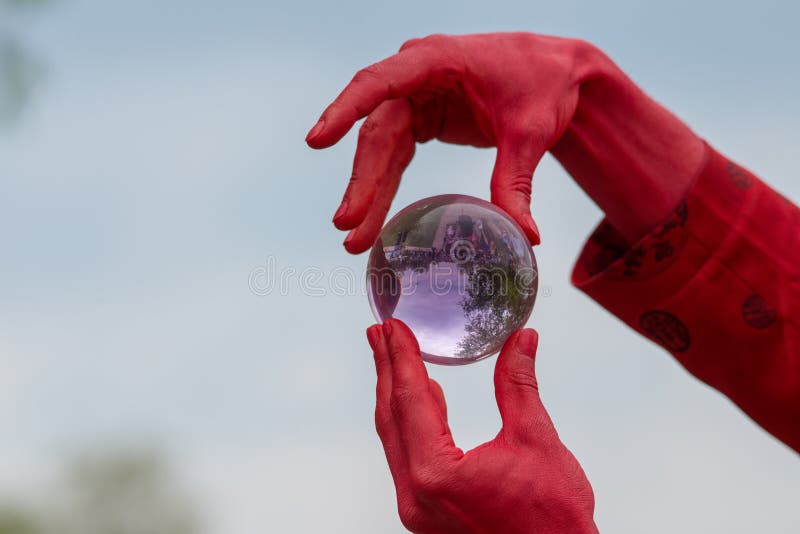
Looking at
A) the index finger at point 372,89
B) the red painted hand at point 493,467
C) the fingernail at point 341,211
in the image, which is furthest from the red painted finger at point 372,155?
the red painted hand at point 493,467

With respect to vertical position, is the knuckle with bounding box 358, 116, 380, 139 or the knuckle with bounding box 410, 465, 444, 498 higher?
the knuckle with bounding box 358, 116, 380, 139

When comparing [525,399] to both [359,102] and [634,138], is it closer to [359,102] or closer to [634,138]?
[359,102]

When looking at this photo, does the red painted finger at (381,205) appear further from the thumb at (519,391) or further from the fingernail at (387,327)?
the thumb at (519,391)

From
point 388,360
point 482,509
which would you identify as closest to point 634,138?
point 388,360

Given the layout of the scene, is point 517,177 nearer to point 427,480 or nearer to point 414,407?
point 414,407

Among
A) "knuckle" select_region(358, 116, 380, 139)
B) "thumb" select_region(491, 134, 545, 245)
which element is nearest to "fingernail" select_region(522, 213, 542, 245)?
"thumb" select_region(491, 134, 545, 245)

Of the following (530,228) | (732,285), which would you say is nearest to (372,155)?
(530,228)

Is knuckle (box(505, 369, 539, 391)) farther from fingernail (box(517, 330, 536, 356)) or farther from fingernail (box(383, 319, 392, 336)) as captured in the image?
fingernail (box(383, 319, 392, 336))
